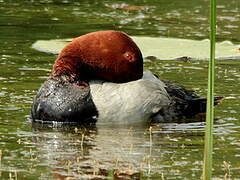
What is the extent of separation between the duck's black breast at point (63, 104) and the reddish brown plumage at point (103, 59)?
18cm

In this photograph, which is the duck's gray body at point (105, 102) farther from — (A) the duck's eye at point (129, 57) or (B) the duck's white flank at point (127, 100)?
(A) the duck's eye at point (129, 57)

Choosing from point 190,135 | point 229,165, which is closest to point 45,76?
point 190,135

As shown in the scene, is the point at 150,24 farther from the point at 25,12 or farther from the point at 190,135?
the point at 190,135

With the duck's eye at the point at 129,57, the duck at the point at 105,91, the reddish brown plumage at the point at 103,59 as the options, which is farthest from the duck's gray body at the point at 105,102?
the duck's eye at the point at 129,57

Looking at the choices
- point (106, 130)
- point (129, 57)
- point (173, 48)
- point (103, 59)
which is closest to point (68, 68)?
point (103, 59)

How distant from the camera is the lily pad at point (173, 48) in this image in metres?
10.9

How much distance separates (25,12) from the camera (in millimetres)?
15102

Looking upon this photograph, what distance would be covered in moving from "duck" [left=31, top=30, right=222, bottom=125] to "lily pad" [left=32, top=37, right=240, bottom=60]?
2.91 meters

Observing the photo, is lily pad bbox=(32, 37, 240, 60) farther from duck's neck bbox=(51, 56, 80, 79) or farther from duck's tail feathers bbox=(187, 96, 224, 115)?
duck's neck bbox=(51, 56, 80, 79)

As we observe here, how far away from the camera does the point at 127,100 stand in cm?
736

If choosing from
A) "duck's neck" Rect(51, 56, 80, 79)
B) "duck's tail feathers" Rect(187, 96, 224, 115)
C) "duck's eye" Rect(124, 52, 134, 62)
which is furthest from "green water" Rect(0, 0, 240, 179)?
"duck's eye" Rect(124, 52, 134, 62)

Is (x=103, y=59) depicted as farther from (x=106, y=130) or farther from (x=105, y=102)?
(x=106, y=130)

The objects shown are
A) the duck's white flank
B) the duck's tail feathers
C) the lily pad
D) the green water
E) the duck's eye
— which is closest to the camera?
the green water

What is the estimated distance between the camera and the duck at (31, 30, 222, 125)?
291 inches
